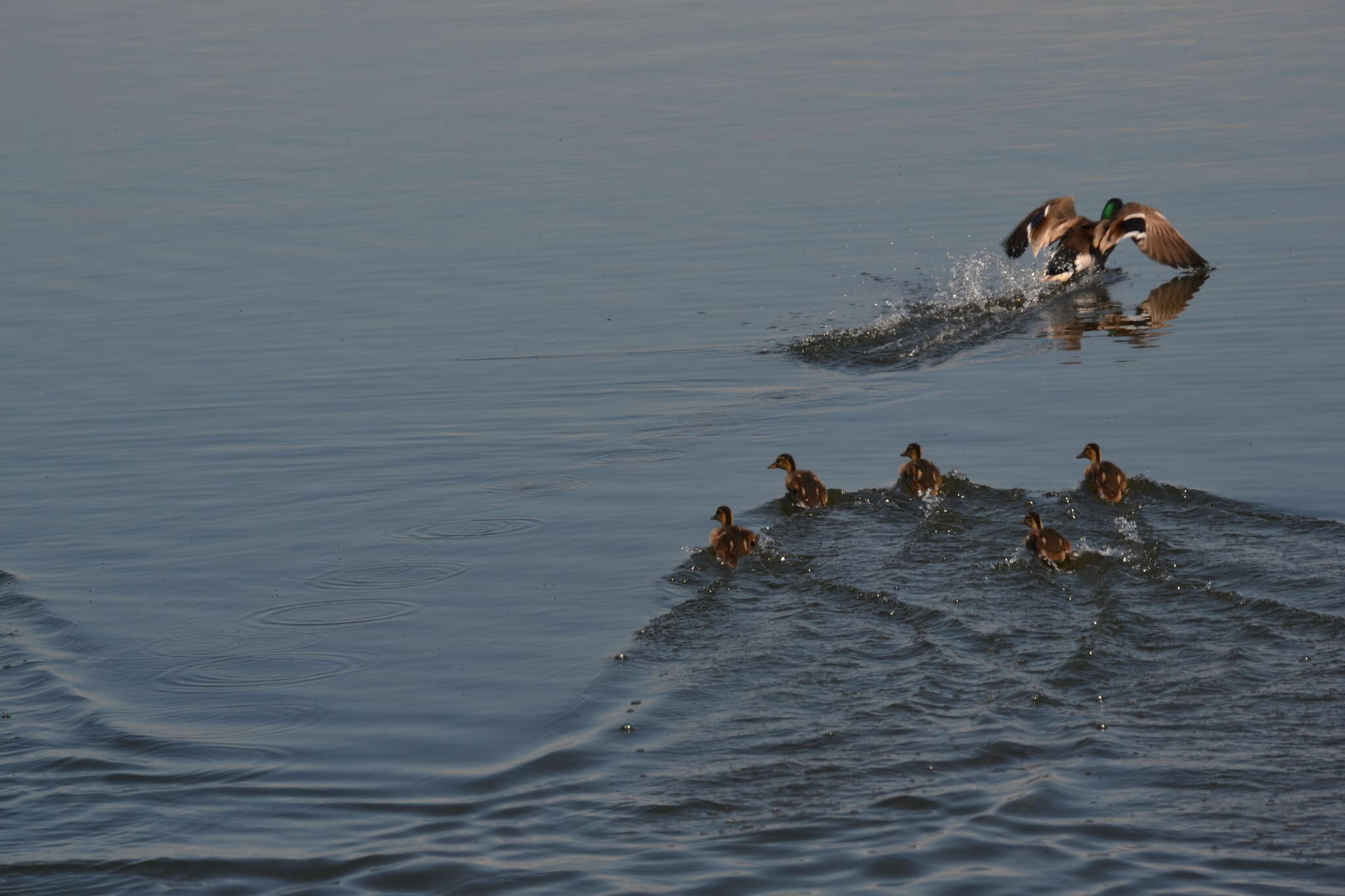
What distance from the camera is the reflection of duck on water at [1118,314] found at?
16.8m

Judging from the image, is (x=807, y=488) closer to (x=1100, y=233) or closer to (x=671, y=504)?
(x=671, y=504)

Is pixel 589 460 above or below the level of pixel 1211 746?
above

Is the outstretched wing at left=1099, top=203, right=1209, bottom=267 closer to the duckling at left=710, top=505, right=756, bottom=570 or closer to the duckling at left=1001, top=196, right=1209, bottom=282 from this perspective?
the duckling at left=1001, top=196, right=1209, bottom=282

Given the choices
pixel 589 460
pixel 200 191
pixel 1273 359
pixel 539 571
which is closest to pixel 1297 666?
pixel 539 571

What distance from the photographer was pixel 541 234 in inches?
838

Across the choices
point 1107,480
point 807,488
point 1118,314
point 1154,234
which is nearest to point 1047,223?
point 1154,234

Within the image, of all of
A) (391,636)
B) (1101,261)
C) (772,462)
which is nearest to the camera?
(391,636)

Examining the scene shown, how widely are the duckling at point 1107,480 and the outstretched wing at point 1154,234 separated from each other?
8100 mm

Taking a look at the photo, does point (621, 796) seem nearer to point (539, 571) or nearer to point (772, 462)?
point (539, 571)

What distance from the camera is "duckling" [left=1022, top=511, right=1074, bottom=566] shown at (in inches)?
384

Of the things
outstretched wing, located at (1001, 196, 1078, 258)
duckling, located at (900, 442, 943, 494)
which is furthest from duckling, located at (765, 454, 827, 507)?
outstretched wing, located at (1001, 196, 1078, 258)

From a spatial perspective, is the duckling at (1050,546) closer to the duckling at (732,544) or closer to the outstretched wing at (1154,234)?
the duckling at (732,544)

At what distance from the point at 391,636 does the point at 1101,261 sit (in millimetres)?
11813

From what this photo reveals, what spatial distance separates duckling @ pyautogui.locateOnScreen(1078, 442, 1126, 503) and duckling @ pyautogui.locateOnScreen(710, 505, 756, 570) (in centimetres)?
222
